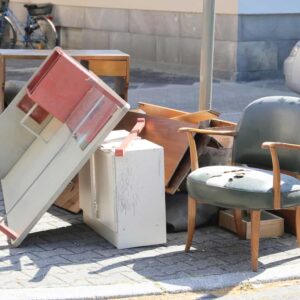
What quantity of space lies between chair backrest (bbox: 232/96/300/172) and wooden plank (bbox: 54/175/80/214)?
127 centimetres

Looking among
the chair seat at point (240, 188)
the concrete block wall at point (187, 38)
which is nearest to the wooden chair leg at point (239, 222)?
the chair seat at point (240, 188)

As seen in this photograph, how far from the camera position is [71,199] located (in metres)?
6.65

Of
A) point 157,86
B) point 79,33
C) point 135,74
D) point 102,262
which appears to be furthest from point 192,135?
point 79,33

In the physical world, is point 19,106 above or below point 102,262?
above

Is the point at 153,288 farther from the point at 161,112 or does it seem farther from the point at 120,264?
the point at 161,112

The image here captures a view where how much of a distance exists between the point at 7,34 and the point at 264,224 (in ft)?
41.0

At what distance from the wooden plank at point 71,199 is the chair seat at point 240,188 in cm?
130

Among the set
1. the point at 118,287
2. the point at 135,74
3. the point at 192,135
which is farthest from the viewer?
the point at 135,74

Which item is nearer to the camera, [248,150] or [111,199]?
[111,199]

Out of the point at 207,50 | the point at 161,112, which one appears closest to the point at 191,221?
the point at 161,112

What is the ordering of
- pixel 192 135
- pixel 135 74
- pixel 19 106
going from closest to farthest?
pixel 192 135
pixel 19 106
pixel 135 74

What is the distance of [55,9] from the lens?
17.6 m

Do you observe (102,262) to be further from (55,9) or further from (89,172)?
(55,9)

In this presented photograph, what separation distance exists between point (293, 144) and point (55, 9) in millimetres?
12490
